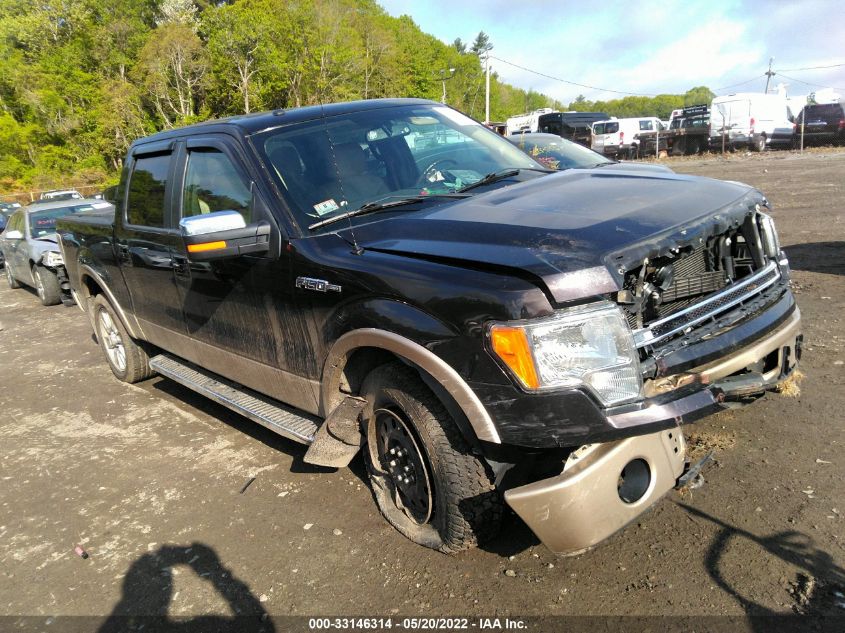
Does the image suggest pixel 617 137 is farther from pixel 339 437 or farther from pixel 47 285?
pixel 339 437

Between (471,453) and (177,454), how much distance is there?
8.83 ft

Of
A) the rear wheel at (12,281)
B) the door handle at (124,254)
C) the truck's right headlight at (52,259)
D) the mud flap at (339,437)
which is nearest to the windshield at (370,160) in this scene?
the mud flap at (339,437)

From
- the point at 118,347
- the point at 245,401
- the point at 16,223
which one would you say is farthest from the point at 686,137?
the point at 245,401

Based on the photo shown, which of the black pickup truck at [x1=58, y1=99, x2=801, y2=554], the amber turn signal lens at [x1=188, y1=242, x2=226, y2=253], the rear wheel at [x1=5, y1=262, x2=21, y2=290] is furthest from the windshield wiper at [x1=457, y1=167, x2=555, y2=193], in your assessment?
the rear wheel at [x1=5, y1=262, x2=21, y2=290]

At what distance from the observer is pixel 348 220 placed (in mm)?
3230

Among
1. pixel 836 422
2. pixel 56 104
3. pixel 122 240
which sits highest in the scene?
pixel 56 104

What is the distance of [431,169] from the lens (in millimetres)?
3682

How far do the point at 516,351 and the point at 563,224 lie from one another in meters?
0.63

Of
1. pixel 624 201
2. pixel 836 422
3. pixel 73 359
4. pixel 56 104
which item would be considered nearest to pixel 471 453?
pixel 624 201

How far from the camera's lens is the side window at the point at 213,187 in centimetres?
355

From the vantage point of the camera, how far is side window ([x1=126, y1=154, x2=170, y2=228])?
4430 mm

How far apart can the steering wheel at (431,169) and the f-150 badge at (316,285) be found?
867 millimetres

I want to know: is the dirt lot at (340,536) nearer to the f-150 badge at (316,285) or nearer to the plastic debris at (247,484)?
the plastic debris at (247,484)

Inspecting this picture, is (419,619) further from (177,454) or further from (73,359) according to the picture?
(73,359)
